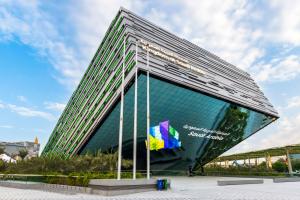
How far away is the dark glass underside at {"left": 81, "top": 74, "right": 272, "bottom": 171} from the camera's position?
43094 millimetres

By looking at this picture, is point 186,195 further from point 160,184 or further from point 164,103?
point 164,103

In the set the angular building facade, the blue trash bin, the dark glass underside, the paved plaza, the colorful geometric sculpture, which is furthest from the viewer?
the dark glass underside

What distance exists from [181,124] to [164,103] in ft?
20.2

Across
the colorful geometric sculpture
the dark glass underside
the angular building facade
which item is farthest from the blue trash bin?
the dark glass underside

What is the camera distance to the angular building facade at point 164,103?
4262cm

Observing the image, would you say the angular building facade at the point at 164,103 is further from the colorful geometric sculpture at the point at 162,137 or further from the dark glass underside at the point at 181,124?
the colorful geometric sculpture at the point at 162,137

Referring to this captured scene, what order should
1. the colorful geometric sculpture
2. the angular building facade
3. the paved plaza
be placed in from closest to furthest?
the paved plaza → the colorful geometric sculpture → the angular building facade

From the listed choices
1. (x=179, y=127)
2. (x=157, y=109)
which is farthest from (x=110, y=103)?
(x=179, y=127)

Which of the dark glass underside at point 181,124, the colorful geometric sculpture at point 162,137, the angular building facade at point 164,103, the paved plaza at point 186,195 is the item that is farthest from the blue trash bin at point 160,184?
the dark glass underside at point 181,124

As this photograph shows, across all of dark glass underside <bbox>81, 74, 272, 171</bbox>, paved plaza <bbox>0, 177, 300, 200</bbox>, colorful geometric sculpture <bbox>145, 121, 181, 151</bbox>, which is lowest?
paved plaza <bbox>0, 177, 300, 200</bbox>

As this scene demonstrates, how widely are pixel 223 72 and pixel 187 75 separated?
2222 centimetres

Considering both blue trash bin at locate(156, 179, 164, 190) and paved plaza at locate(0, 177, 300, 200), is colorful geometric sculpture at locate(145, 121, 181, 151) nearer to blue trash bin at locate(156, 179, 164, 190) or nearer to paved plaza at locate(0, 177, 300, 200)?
blue trash bin at locate(156, 179, 164, 190)

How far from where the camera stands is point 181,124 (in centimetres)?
4706

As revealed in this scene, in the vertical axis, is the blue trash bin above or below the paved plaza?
above
